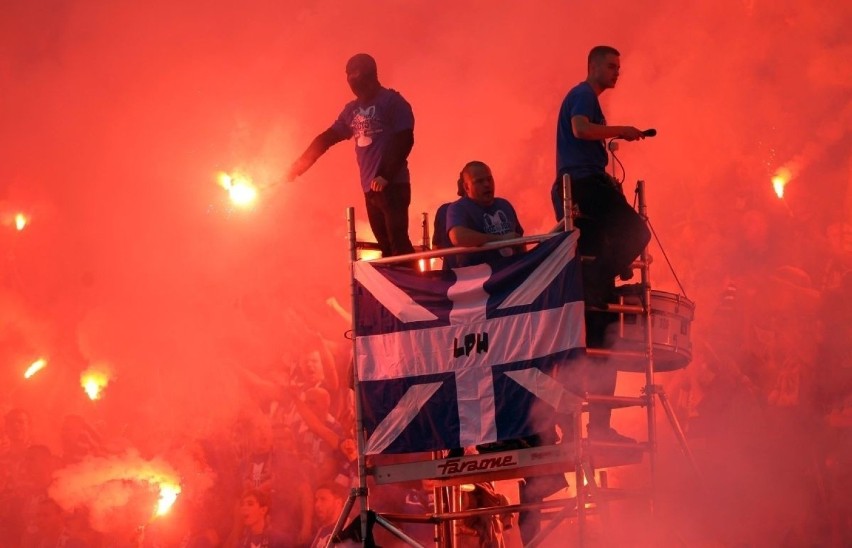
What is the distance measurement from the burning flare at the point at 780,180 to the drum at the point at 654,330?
437 centimetres

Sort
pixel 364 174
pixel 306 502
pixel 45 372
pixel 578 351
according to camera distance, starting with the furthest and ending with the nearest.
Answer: pixel 45 372, pixel 306 502, pixel 364 174, pixel 578 351

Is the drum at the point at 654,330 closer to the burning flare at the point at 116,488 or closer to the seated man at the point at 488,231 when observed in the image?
the seated man at the point at 488,231

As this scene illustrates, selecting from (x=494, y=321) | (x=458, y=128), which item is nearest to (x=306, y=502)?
(x=458, y=128)

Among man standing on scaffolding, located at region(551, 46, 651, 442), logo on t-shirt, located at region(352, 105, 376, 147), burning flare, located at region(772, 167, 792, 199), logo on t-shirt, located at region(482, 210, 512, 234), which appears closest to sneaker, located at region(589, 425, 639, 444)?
man standing on scaffolding, located at region(551, 46, 651, 442)

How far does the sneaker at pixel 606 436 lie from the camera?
6344mm

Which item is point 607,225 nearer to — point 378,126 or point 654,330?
point 654,330

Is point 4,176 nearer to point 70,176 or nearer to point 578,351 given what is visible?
point 70,176

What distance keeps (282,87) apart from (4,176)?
4572 mm

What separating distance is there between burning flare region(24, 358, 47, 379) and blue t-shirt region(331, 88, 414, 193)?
373 inches

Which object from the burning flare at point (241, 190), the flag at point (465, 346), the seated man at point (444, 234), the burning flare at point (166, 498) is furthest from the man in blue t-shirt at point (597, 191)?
the burning flare at point (166, 498)

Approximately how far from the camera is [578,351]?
618 cm

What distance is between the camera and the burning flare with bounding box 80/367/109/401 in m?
14.7

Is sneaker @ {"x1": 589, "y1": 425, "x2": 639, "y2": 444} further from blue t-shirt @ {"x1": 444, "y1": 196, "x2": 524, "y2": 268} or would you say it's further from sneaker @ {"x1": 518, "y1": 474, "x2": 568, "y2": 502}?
blue t-shirt @ {"x1": 444, "y1": 196, "x2": 524, "y2": 268}

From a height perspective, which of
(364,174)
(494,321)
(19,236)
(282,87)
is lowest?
(494,321)
